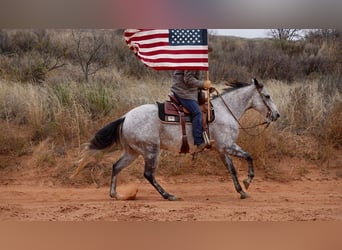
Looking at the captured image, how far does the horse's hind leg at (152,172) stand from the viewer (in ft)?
22.8

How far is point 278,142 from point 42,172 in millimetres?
2751

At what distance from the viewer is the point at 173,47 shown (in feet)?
21.4

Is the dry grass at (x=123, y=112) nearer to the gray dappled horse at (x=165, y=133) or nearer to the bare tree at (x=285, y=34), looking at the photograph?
the gray dappled horse at (x=165, y=133)

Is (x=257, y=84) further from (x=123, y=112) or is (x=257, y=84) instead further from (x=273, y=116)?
(x=123, y=112)

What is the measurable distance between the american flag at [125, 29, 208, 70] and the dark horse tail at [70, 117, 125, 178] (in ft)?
2.73

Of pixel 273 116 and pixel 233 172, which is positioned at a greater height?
pixel 273 116

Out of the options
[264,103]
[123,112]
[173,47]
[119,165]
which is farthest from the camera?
[123,112]

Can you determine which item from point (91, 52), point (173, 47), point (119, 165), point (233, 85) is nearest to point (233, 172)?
point (233, 85)

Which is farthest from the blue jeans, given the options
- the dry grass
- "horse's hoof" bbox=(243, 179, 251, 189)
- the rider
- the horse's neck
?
"horse's hoof" bbox=(243, 179, 251, 189)

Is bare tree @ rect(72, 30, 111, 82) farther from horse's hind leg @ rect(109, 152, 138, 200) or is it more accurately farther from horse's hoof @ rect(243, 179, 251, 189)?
horse's hoof @ rect(243, 179, 251, 189)

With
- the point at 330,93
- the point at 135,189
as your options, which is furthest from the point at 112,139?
the point at 330,93

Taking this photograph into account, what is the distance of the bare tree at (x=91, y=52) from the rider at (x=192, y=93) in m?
0.95

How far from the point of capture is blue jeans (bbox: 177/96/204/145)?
6.87 m

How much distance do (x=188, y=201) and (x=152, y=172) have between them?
1.63 ft
